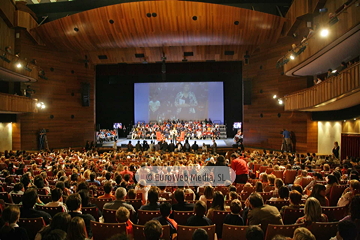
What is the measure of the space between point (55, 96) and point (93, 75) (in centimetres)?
352

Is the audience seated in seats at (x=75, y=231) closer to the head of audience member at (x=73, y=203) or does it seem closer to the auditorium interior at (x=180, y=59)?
the head of audience member at (x=73, y=203)

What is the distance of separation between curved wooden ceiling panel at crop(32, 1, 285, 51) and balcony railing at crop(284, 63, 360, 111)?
15.0 ft

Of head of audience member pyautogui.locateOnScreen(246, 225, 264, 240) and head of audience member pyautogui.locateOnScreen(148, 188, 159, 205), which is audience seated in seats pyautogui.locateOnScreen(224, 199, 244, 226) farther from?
head of audience member pyautogui.locateOnScreen(148, 188, 159, 205)

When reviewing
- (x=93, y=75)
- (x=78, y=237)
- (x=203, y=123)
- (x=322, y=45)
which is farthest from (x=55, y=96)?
(x=78, y=237)

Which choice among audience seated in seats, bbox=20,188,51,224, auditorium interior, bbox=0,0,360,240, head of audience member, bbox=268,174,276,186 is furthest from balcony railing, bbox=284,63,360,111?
audience seated in seats, bbox=20,188,51,224

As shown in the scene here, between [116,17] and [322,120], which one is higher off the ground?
[116,17]

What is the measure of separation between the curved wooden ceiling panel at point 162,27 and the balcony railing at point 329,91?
4.58 m

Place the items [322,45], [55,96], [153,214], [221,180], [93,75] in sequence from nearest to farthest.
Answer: [153,214], [221,180], [322,45], [55,96], [93,75]

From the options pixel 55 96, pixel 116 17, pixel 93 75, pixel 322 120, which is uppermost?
pixel 116 17

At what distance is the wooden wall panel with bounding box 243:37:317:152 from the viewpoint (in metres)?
15.1

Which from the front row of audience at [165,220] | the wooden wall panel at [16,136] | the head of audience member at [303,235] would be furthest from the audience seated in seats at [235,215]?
the wooden wall panel at [16,136]

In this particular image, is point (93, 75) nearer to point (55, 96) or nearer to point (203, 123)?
point (55, 96)

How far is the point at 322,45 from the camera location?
9602 millimetres

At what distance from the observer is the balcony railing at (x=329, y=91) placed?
7.80 m
